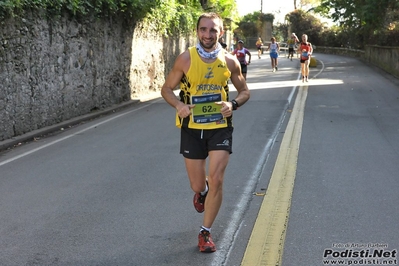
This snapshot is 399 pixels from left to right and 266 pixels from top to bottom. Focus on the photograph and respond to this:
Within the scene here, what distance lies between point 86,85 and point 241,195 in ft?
33.9

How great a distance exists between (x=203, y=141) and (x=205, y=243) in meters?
0.81

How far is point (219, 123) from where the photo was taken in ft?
17.4

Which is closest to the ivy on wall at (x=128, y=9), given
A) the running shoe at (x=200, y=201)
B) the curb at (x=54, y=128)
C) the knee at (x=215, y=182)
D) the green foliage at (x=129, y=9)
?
the green foliage at (x=129, y=9)

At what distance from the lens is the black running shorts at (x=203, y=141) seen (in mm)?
5293

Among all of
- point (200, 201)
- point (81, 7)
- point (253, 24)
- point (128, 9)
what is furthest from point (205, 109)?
point (253, 24)

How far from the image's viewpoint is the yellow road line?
5.17 meters

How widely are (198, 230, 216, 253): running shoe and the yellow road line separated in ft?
0.92

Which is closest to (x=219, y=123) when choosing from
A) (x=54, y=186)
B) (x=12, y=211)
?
(x=12, y=211)

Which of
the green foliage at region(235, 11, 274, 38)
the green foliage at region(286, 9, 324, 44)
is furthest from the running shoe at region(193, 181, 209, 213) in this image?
the green foliage at region(235, 11, 274, 38)

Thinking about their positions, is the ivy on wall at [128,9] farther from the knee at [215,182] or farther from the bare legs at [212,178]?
the knee at [215,182]

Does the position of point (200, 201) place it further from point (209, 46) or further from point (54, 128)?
point (54, 128)

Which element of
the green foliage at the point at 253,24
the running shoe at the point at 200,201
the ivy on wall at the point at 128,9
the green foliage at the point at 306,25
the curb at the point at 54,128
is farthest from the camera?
the green foliage at the point at 253,24

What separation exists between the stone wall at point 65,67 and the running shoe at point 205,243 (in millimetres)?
7635

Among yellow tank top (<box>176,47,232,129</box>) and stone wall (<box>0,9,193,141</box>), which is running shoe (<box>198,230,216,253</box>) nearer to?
yellow tank top (<box>176,47,232,129</box>)
